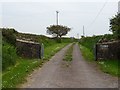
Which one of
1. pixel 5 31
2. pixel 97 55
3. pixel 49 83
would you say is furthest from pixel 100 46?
pixel 49 83

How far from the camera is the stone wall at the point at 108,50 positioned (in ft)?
85.0

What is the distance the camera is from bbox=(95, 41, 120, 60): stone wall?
25922mm

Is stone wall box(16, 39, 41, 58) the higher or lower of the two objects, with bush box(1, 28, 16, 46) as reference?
lower

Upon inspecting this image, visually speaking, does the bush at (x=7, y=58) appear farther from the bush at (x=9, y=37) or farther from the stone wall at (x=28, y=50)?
the stone wall at (x=28, y=50)

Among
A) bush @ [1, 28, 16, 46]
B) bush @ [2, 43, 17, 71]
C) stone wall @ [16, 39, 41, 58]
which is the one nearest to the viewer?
bush @ [2, 43, 17, 71]

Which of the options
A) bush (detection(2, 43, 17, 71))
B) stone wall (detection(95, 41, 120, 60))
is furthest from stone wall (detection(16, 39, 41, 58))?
bush (detection(2, 43, 17, 71))

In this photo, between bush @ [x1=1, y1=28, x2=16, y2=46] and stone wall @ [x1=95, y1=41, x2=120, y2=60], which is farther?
bush @ [x1=1, y1=28, x2=16, y2=46]

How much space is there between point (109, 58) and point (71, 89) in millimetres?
14126

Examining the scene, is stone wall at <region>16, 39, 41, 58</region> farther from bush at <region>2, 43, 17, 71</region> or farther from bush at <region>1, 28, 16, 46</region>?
bush at <region>2, 43, 17, 71</region>

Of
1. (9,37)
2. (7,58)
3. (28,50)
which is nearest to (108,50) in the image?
(28,50)

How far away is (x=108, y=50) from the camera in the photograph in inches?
1044

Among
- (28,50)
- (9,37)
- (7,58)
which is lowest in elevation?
(7,58)

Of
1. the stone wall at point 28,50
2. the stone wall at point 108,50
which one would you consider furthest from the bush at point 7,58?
the stone wall at point 108,50

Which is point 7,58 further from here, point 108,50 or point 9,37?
point 108,50
